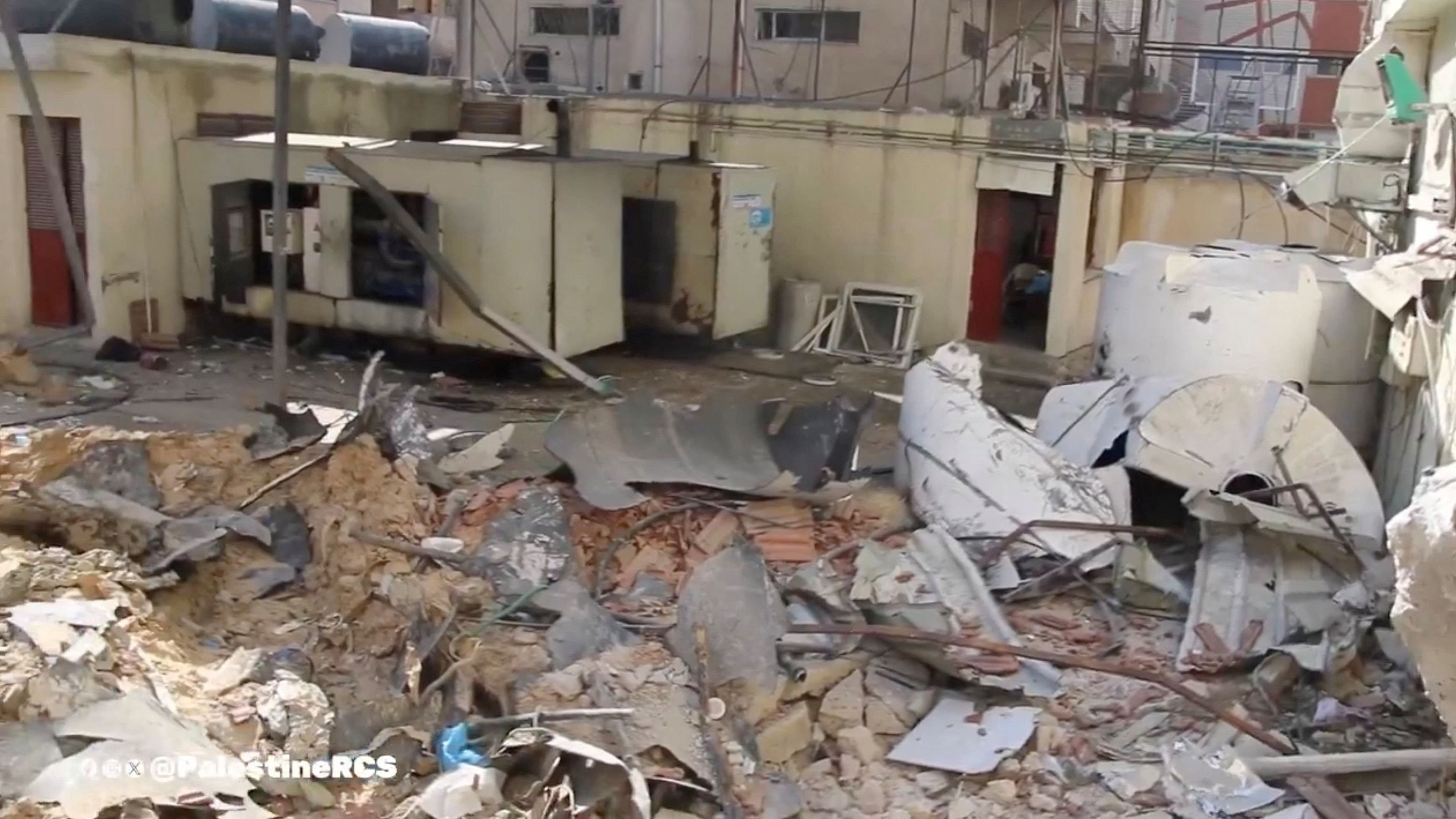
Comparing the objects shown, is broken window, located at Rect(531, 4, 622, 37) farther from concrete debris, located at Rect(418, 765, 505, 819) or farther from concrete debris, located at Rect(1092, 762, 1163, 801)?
concrete debris, located at Rect(418, 765, 505, 819)

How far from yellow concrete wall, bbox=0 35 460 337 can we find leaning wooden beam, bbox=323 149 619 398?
6.50 ft

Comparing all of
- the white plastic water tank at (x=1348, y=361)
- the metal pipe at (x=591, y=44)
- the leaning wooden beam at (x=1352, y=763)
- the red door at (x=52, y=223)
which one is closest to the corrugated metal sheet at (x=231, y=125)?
the red door at (x=52, y=223)

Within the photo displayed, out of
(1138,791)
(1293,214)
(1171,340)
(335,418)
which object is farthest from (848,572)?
(1293,214)

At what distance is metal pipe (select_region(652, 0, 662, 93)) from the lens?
695 inches

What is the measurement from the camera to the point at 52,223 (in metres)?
11.7

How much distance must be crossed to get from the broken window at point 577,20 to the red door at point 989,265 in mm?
6714

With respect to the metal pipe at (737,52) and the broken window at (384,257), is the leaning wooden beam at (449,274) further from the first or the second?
the metal pipe at (737,52)

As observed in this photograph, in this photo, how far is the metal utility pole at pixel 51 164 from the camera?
9773mm

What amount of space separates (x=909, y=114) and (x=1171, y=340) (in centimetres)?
530

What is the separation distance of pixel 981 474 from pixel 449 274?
4.83 metres

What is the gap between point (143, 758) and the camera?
187 inches

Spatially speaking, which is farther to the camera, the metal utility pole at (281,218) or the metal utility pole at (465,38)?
the metal utility pole at (465,38)

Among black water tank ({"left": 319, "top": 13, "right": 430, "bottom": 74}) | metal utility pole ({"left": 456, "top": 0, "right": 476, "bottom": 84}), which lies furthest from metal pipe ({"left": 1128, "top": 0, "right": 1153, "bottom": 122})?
black water tank ({"left": 319, "top": 13, "right": 430, "bottom": 74})

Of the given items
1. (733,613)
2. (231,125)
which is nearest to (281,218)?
(231,125)
